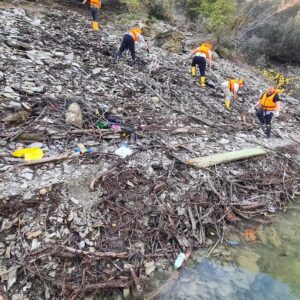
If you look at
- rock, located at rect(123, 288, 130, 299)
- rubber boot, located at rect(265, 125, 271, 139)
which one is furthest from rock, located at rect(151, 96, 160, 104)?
rock, located at rect(123, 288, 130, 299)

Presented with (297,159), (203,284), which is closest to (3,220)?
(203,284)

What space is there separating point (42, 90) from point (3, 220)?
3.50 metres

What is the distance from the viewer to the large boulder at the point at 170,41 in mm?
12164

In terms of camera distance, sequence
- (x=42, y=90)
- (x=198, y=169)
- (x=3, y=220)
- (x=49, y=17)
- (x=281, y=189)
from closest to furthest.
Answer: (x=3, y=220), (x=198, y=169), (x=281, y=189), (x=42, y=90), (x=49, y=17)

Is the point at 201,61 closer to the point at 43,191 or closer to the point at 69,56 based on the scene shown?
the point at 69,56

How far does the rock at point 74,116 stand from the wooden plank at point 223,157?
2.32 m

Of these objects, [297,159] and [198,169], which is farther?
[297,159]

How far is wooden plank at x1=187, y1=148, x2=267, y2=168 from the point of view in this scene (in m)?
5.77

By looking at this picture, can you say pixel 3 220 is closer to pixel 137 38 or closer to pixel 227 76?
pixel 137 38

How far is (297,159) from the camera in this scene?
24.3ft

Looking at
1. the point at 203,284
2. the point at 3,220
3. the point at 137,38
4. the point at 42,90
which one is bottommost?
the point at 203,284

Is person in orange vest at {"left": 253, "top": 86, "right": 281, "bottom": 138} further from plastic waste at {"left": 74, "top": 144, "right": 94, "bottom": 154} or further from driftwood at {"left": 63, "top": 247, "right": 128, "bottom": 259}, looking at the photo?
driftwood at {"left": 63, "top": 247, "right": 128, "bottom": 259}

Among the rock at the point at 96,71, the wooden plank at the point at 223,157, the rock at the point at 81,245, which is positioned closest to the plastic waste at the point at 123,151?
the wooden plank at the point at 223,157

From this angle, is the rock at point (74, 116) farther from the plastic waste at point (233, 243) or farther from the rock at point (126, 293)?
the plastic waste at point (233, 243)
